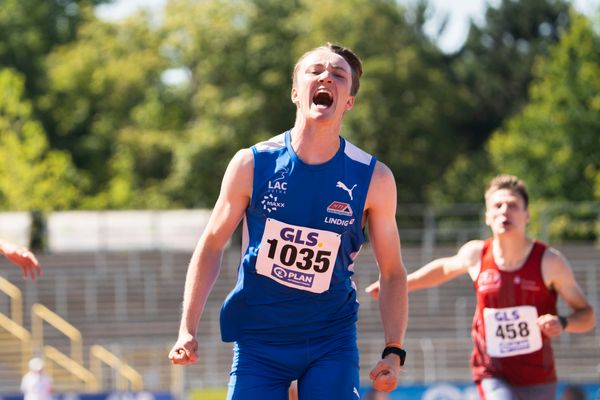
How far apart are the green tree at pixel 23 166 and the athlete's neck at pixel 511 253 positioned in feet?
120

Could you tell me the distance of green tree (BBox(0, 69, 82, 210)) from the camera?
43594 millimetres

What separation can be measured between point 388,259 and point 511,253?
2274mm

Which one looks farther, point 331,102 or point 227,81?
point 227,81

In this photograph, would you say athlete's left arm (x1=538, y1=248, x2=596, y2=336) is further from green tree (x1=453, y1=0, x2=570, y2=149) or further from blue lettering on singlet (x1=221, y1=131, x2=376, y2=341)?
green tree (x1=453, y1=0, x2=570, y2=149)

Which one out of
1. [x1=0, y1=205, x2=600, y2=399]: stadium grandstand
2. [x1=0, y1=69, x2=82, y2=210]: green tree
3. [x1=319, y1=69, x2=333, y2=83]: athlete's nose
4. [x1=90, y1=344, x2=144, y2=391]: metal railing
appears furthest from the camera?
[x1=0, y1=69, x2=82, y2=210]: green tree

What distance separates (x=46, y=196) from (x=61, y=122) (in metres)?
14.9

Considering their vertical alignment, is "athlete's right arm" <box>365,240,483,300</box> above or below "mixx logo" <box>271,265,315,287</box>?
below

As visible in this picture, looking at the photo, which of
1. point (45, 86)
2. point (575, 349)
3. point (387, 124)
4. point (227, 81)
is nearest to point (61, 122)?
point (45, 86)

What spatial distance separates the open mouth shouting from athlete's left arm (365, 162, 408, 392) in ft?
1.26

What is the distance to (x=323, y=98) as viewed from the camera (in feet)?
19.5

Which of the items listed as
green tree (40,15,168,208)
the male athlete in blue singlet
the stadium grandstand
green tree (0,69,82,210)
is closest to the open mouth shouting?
the male athlete in blue singlet

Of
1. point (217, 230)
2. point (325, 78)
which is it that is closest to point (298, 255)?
point (217, 230)

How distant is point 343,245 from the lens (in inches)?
236

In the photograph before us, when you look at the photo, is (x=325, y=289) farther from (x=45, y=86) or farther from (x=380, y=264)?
(x=45, y=86)
